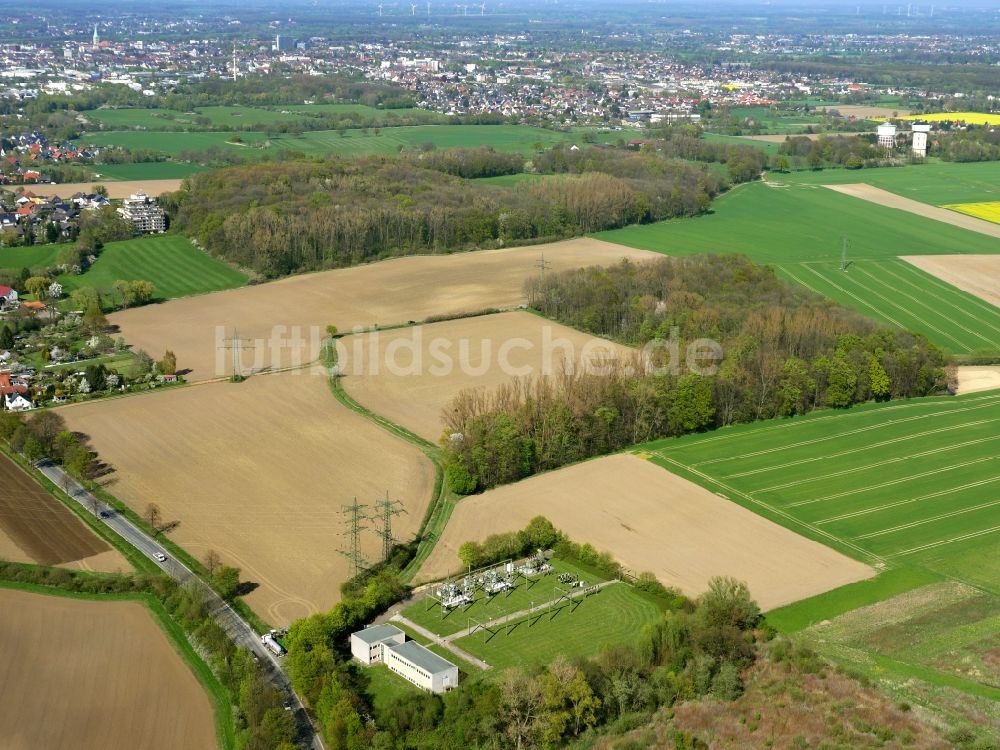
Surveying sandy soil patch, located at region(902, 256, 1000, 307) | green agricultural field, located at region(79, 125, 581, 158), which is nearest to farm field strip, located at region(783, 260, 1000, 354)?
sandy soil patch, located at region(902, 256, 1000, 307)

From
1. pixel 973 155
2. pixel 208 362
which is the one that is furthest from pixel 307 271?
pixel 973 155

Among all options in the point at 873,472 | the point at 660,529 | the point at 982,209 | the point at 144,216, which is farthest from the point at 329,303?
the point at 982,209

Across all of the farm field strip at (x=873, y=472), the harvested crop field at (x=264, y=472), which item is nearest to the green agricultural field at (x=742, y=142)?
the farm field strip at (x=873, y=472)

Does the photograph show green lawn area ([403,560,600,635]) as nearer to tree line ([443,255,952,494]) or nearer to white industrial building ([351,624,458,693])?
white industrial building ([351,624,458,693])

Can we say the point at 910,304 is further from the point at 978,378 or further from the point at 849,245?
the point at 849,245

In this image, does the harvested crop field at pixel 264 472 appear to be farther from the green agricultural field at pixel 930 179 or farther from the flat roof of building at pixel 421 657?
the green agricultural field at pixel 930 179

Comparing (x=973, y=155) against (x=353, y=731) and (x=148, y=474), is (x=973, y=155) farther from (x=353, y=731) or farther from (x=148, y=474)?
(x=353, y=731)
